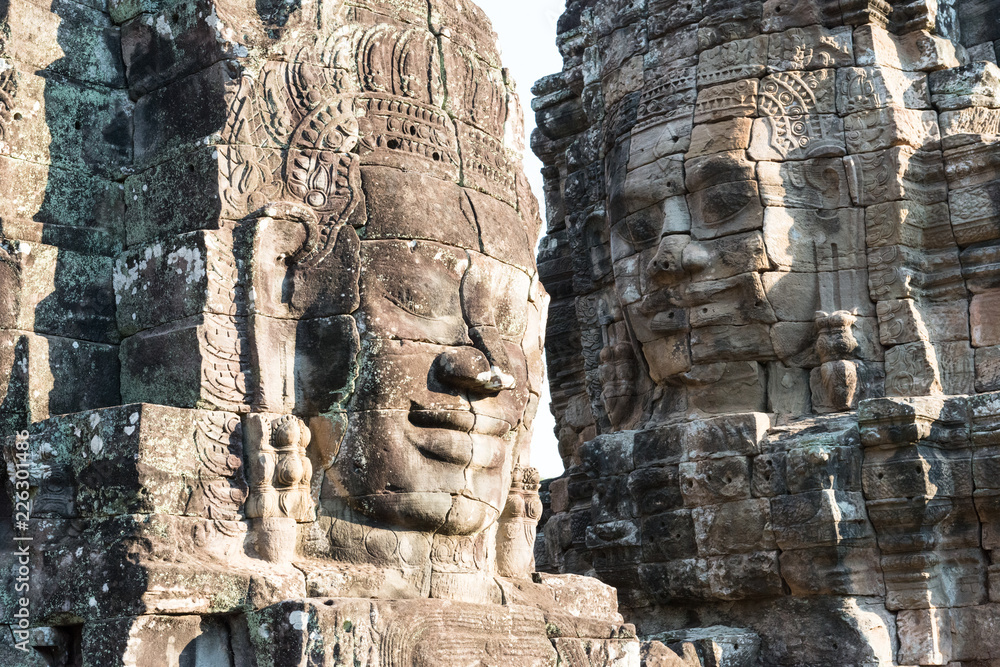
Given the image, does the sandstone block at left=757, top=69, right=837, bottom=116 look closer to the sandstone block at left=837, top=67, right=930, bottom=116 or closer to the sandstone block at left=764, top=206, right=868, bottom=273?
the sandstone block at left=837, top=67, right=930, bottom=116

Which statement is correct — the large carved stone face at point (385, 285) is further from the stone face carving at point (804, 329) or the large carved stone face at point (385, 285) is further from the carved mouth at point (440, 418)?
the stone face carving at point (804, 329)

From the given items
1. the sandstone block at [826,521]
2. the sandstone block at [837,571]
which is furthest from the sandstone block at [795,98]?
the sandstone block at [837,571]

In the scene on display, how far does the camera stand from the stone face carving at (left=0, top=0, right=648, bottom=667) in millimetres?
5625

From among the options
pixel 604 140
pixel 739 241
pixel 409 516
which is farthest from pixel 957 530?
pixel 409 516

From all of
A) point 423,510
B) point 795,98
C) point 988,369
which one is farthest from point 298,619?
point 795,98

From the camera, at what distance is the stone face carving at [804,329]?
994 centimetres


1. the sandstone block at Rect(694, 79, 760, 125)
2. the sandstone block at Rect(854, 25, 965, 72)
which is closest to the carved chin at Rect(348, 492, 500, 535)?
the sandstone block at Rect(694, 79, 760, 125)

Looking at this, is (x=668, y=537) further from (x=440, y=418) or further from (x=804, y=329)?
(x=440, y=418)

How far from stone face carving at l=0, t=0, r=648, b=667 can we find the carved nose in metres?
0.02

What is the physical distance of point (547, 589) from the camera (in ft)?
23.4

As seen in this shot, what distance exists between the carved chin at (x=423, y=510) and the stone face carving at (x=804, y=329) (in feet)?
14.4

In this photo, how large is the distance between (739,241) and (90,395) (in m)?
5.96

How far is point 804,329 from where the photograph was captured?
10750mm

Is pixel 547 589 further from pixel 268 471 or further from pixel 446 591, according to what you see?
pixel 268 471
